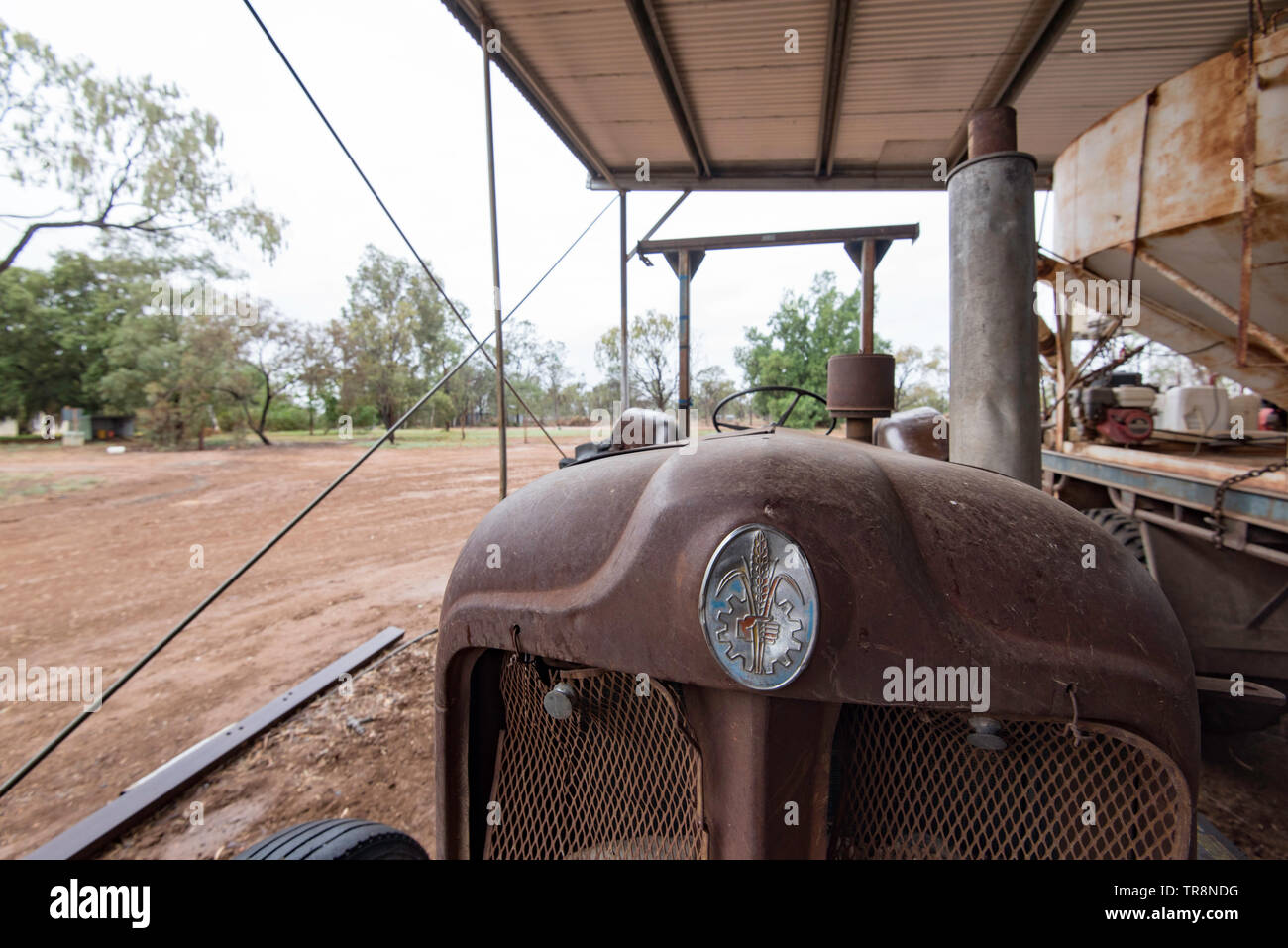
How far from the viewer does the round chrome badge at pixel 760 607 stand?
3.25 ft

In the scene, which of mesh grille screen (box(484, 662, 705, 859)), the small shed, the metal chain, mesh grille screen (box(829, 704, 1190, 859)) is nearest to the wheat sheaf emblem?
mesh grille screen (box(484, 662, 705, 859))

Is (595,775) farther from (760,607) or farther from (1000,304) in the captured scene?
(1000,304)

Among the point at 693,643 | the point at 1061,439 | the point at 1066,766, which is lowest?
the point at 1066,766

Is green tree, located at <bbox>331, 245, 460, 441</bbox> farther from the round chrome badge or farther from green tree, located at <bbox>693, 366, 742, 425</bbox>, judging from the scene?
the round chrome badge

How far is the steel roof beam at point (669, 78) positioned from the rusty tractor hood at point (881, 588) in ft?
13.8

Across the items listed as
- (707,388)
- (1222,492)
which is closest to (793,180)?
(1222,492)

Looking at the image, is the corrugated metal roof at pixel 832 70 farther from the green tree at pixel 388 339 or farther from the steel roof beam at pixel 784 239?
the green tree at pixel 388 339

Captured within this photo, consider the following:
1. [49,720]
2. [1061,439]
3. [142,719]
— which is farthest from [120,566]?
[1061,439]

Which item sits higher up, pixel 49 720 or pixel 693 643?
pixel 693 643
